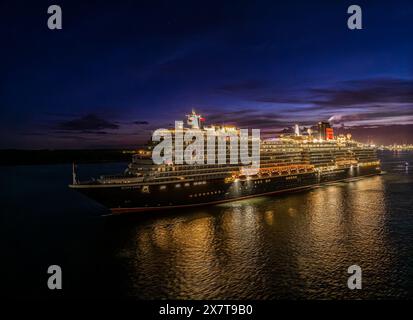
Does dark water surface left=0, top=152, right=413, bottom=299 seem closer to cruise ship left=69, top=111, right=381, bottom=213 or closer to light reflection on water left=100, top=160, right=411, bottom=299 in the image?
Result: light reflection on water left=100, top=160, right=411, bottom=299

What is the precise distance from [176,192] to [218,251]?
1609 cm

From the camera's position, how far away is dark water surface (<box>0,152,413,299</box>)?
20.5 m

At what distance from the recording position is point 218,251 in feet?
87.4

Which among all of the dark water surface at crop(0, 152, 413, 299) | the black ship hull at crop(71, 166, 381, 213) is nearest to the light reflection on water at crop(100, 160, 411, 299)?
the dark water surface at crop(0, 152, 413, 299)

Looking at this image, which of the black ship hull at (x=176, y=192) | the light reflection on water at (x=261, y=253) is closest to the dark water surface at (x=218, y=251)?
the light reflection on water at (x=261, y=253)

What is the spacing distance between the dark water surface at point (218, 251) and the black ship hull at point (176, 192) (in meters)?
1.79

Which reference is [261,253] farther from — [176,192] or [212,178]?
[212,178]

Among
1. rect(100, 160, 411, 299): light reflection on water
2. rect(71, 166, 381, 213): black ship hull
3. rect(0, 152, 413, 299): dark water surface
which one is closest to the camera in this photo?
rect(100, 160, 411, 299): light reflection on water

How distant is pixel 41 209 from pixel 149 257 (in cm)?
3290

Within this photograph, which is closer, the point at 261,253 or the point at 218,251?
the point at 261,253

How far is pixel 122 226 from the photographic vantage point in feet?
114

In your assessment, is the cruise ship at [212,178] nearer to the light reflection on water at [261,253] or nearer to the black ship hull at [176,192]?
the black ship hull at [176,192]

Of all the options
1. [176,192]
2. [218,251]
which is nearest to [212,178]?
[176,192]
